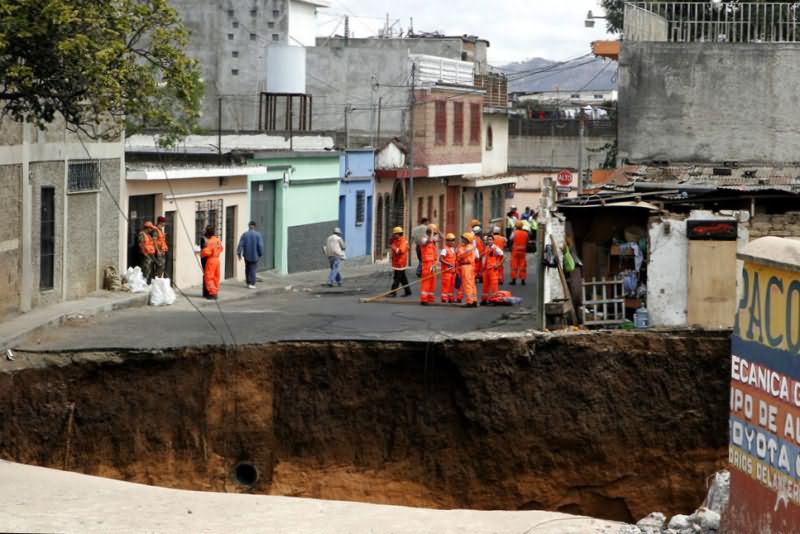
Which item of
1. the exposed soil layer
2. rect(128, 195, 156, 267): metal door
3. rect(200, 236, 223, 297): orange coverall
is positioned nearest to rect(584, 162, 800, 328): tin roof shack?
the exposed soil layer

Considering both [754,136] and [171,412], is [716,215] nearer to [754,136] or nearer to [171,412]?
[171,412]

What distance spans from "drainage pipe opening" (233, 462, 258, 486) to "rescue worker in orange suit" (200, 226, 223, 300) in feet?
23.0

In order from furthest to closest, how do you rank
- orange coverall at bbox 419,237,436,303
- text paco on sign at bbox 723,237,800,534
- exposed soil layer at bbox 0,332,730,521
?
orange coverall at bbox 419,237,436,303
exposed soil layer at bbox 0,332,730,521
text paco on sign at bbox 723,237,800,534

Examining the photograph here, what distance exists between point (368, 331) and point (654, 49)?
13544mm

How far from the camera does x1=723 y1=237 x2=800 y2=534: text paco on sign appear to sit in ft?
35.9

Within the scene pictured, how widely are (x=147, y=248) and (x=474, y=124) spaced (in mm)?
25745

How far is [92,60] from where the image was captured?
1684 cm

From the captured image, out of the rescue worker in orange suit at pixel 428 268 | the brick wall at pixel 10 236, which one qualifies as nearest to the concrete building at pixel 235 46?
the rescue worker in orange suit at pixel 428 268

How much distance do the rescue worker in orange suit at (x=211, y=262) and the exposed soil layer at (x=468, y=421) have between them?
21.3 feet

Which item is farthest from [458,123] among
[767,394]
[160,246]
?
[767,394]

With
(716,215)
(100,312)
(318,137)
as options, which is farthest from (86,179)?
(318,137)

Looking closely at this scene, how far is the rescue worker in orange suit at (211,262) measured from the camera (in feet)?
85.2

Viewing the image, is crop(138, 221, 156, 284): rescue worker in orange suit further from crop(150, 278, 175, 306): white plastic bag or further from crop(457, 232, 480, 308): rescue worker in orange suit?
crop(457, 232, 480, 308): rescue worker in orange suit

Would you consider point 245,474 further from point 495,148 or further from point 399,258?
point 495,148
